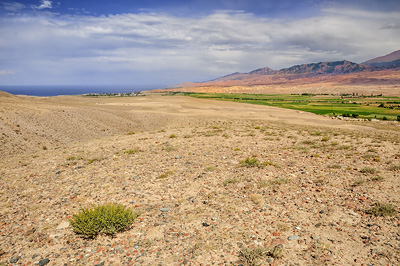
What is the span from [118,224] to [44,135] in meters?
22.1

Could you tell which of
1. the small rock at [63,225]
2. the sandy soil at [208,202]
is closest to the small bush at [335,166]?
the sandy soil at [208,202]

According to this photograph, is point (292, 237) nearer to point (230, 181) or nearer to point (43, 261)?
point (230, 181)

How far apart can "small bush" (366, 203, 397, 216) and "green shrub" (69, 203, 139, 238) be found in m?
7.98

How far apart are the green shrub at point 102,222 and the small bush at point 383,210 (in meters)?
7.98

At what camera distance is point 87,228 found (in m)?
7.25

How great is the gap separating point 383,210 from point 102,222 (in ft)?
29.9

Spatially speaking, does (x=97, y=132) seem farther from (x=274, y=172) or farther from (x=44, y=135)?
(x=274, y=172)

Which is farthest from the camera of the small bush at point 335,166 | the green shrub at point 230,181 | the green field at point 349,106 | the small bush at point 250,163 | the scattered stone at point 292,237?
the green field at point 349,106

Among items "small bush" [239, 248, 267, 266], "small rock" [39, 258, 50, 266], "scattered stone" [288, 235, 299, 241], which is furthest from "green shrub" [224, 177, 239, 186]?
"small rock" [39, 258, 50, 266]

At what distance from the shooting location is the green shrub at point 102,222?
7258 mm

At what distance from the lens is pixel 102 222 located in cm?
741

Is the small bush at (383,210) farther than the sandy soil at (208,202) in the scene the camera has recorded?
Yes

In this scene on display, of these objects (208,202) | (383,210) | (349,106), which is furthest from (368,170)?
(349,106)

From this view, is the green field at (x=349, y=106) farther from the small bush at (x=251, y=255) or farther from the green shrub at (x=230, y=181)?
the small bush at (x=251, y=255)
